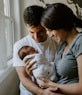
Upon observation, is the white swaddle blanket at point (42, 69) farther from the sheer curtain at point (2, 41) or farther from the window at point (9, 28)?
the window at point (9, 28)

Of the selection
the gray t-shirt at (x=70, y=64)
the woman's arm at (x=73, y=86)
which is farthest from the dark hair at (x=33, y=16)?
the woman's arm at (x=73, y=86)

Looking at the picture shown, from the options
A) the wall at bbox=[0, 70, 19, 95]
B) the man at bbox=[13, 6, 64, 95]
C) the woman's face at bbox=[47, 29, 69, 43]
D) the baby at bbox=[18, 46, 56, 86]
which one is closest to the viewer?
the woman's face at bbox=[47, 29, 69, 43]

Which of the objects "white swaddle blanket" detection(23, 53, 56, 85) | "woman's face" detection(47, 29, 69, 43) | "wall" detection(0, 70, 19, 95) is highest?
"woman's face" detection(47, 29, 69, 43)

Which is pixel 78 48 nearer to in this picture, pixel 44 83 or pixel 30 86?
pixel 44 83

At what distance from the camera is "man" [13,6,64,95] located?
1681 millimetres

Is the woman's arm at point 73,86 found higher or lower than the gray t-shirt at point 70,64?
lower

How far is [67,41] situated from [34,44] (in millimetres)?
470

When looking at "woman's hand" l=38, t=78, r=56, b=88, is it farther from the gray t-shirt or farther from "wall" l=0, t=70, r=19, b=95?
"wall" l=0, t=70, r=19, b=95

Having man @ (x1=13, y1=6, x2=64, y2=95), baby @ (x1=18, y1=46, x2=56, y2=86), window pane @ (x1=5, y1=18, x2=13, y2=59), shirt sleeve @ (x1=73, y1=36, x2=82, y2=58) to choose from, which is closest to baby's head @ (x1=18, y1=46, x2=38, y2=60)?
baby @ (x1=18, y1=46, x2=56, y2=86)

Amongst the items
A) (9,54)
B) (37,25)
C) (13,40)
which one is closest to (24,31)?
(13,40)

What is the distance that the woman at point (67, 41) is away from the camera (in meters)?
1.39

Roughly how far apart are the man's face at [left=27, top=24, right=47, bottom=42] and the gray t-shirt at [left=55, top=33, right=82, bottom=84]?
32 cm

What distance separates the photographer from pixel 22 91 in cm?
189

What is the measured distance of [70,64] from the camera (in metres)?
1.43
